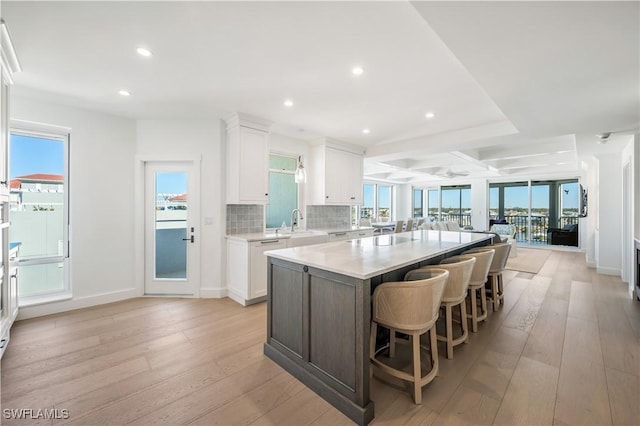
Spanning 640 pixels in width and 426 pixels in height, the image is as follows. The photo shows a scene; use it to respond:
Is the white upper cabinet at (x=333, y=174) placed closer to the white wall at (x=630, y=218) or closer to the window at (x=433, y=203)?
A: the white wall at (x=630, y=218)

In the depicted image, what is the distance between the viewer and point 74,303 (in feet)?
11.7

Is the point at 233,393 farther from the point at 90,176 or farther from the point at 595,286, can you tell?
the point at 595,286

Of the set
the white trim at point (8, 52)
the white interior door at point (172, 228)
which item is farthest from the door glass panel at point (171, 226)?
the white trim at point (8, 52)

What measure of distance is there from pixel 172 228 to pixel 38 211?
1513 mm

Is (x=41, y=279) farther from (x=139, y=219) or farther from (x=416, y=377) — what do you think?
(x=416, y=377)

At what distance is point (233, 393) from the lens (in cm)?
198

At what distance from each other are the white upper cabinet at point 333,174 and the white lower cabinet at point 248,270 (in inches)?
62.7

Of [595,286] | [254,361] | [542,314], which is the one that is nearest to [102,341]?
[254,361]

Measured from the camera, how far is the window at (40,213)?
337cm

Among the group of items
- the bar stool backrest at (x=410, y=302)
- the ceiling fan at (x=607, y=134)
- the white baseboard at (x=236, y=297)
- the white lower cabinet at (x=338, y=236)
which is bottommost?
the white baseboard at (x=236, y=297)

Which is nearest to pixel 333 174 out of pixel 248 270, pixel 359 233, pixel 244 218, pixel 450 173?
pixel 359 233

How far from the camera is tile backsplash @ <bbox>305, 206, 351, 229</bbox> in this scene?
551 cm

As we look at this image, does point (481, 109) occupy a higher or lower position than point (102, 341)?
higher

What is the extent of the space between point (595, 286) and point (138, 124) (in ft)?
24.8
